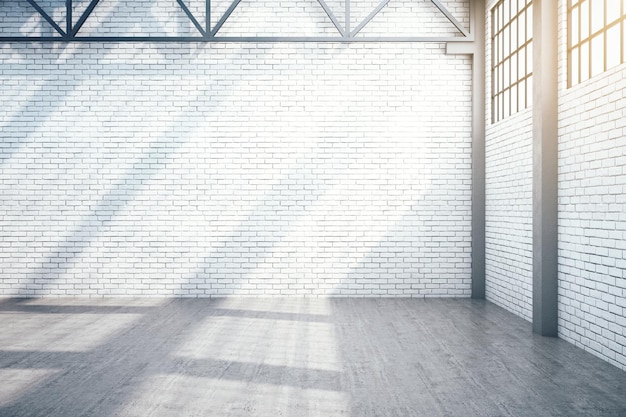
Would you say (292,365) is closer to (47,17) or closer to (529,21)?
(529,21)

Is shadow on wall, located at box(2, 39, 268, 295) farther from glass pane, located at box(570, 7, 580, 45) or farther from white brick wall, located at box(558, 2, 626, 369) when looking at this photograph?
white brick wall, located at box(558, 2, 626, 369)

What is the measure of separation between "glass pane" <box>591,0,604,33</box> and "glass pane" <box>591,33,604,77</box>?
0.08 meters

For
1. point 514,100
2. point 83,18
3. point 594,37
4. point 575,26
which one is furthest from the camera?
point 83,18

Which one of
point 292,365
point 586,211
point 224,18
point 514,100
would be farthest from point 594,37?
point 224,18

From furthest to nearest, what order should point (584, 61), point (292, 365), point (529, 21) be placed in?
point (529, 21) → point (584, 61) → point (292, 365)

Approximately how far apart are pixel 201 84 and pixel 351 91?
195 centimetres

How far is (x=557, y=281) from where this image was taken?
5125 mm

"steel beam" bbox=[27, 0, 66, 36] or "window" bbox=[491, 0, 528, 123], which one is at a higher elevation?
"steel beam" bbox=[27, 0, 66, 36]

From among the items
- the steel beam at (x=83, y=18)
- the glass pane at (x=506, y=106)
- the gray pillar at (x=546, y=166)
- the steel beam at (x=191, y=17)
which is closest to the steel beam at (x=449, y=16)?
the glass pane at (x=506, y=106)

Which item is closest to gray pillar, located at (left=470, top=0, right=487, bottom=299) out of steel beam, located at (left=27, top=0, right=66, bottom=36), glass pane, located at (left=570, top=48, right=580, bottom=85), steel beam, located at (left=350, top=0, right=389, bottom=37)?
steel beam, located at (left=350, top=0, right=389, bottom=37)

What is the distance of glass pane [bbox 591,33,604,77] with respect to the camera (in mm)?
4539

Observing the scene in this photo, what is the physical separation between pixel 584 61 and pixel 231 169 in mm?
4273

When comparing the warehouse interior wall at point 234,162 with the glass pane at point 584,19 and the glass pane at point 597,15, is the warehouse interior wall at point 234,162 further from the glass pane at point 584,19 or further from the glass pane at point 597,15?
the glass pane at point 597,15

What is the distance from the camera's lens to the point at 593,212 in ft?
14.8
